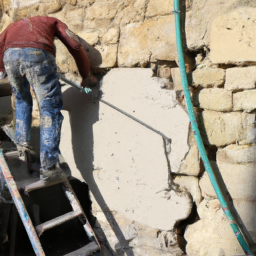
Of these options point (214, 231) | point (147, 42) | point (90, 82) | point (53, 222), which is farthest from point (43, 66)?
point (214, 231)

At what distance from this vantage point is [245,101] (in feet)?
6.97

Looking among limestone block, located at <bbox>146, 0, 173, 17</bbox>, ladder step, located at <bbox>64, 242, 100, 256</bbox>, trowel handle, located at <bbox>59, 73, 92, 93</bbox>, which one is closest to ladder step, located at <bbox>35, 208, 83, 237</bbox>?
ladder step, located at <bbox>64, 242, 100, 256</bbox>

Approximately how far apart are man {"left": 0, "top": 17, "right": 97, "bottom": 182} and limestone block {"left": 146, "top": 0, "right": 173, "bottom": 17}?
55 centimetres

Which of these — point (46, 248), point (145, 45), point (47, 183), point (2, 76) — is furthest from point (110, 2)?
point (46, 248)

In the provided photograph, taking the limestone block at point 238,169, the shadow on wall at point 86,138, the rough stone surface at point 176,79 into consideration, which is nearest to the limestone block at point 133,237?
the shadow on wall at point 86,138

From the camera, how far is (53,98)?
243 cm

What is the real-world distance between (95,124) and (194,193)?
886 millimetres

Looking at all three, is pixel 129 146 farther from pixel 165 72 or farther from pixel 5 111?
pixel 5 111

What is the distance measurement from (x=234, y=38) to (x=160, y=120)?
0.71 metres

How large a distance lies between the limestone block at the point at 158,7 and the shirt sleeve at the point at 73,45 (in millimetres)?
527

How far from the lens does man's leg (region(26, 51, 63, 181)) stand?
7.82 ft

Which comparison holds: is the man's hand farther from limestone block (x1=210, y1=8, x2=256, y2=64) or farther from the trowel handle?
limestone block (x1=210, y1=8, x2=256, y2=64)

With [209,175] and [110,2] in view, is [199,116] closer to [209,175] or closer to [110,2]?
[209,175]

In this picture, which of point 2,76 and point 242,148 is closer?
point 242,148
